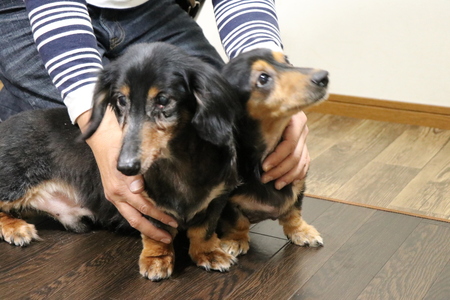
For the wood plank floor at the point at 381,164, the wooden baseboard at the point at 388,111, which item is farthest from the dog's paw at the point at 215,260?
the wooden baseboard at the point at 388,111

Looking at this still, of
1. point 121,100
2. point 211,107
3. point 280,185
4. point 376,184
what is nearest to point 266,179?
→ point 280,185

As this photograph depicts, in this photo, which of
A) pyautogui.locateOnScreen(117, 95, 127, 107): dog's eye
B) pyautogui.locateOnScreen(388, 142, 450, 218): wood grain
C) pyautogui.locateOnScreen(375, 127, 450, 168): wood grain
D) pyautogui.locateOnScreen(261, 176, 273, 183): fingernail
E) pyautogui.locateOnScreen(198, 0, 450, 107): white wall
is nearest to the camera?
pyautogui.locateOnScreen(117, 95, 127, 107): dog's eye

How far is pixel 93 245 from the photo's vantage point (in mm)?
1716

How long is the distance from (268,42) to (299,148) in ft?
1.20

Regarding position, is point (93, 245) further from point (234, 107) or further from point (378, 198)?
point (378, 198)

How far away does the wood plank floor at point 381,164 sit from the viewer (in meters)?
1.99

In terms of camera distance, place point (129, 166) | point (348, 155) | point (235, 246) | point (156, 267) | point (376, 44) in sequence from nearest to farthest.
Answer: point (129, 166), point (156, 267), point (235, 246), point (348, 155), point (376, 44)

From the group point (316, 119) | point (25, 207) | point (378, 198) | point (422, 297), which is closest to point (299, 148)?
point (422, 297)

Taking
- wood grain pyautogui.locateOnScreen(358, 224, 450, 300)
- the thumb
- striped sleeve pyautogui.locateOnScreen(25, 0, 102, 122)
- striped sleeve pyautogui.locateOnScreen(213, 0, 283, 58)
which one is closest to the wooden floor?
wood grain pyautogui.locateOnScreen(358, 224, 450, 300)

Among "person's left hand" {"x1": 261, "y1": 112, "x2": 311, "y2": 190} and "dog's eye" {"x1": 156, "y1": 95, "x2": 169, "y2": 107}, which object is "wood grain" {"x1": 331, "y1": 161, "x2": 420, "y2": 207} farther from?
"dog's eye" {"x1": 156, "y1": 95, "x2": 169, "y2": 107}

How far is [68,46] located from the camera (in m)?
1.59

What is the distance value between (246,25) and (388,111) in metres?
1.32

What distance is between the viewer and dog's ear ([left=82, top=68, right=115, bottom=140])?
134 cm

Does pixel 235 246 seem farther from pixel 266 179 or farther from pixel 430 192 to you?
pixel 430 192
